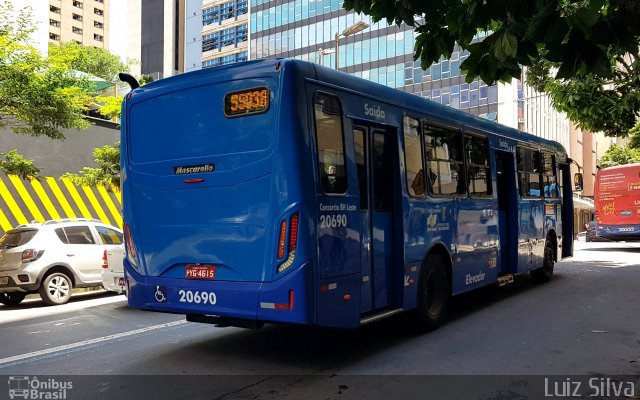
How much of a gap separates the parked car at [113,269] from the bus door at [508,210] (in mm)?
7066

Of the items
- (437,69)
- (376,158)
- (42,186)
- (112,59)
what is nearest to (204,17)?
(112,59)

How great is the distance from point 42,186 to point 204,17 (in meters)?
67.9

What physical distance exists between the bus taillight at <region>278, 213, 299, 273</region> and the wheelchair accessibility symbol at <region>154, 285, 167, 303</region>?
144 centimetres

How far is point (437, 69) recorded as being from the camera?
58844mm

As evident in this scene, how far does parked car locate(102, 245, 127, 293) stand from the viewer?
10977 mm

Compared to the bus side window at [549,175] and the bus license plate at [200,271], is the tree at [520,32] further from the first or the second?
the bus side window at [549,175]

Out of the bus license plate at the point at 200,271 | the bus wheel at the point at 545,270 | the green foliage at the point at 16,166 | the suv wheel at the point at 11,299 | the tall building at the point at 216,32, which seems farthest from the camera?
the tall building at the point at 216,32

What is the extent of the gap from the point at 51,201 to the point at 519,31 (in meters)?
18.9

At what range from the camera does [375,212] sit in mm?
6609

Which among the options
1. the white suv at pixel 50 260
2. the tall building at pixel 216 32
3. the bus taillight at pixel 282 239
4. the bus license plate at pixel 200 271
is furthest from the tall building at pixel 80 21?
the bus taillight at pixel 282 239

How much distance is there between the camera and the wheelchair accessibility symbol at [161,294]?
608cm

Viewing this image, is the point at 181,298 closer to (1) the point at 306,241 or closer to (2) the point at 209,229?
(2) the point at 209,229

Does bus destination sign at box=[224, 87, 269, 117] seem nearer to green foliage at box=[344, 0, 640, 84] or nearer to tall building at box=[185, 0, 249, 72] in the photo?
green foliage at box=[344, 0, 640, 84]

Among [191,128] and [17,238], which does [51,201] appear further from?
[191,128]
